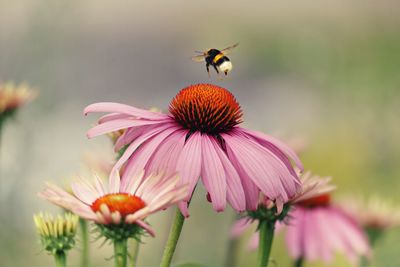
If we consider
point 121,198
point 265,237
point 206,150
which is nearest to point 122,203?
point 121,198

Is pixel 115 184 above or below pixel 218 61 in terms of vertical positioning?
below

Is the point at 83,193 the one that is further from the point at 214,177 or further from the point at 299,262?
the point at 299,262

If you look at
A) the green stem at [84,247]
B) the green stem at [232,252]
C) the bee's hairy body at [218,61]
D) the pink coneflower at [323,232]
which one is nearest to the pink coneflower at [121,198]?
the green stem at [84,247]

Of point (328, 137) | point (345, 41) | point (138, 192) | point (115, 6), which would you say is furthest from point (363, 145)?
point (115, 6)

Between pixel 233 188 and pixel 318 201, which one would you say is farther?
pixel 318 201

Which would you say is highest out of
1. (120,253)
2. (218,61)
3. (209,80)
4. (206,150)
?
(209,80)

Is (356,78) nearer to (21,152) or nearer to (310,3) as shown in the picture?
(21,152)

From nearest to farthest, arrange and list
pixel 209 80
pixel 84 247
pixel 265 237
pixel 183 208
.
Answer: pixel 183 208
pixel 265 237
pixel 84 247
pixel 209 80
